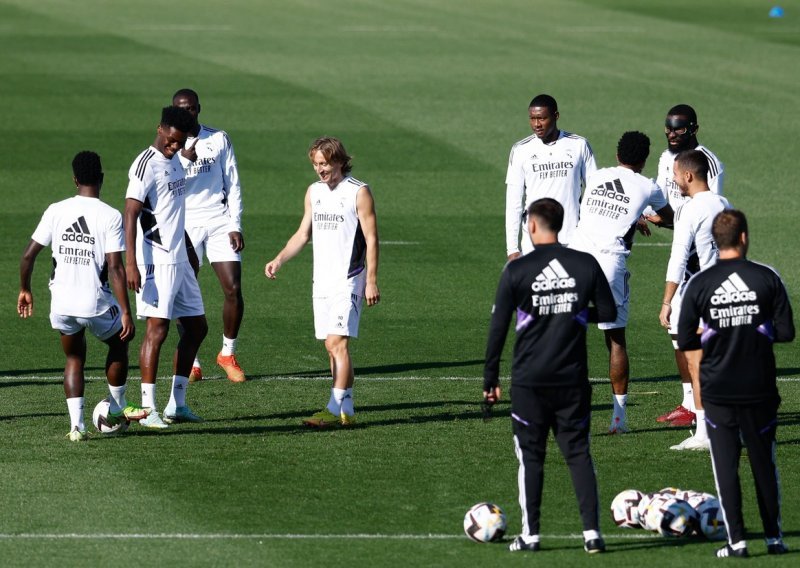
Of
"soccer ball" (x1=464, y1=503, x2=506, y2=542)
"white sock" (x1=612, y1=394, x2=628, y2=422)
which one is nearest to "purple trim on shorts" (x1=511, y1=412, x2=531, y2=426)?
"soccer ball" (x1=464, y1=503, x2=506, y2=542)

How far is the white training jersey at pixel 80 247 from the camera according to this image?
11.8 metres

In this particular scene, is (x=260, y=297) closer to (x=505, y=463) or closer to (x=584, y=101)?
(x=505, y=463)

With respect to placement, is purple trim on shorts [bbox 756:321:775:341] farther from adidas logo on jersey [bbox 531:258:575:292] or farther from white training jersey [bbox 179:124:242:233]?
white training jersey [bbox 179:124:242:233]

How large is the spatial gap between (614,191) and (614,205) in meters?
0.11

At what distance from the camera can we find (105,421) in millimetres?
12312

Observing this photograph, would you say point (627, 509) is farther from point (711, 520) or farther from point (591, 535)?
point (591, 535)

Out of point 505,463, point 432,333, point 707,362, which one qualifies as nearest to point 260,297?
point 432,333

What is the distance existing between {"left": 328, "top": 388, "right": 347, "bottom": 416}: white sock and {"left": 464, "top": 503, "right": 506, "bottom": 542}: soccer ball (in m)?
3.18

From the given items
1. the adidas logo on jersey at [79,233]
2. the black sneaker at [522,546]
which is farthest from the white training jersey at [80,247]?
the black sneaker at [522,546]

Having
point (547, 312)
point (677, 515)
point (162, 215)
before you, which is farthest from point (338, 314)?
point (677, 515)

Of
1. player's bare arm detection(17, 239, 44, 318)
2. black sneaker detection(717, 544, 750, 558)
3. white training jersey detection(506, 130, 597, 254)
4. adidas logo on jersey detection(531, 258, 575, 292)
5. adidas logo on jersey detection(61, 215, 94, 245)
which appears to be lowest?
black sneaker detection(717, 544, 750, 558)

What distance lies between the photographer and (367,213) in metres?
12.7

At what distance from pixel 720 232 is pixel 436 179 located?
17.5 meters

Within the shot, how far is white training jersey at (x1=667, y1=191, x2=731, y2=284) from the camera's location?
11656 millimetres
